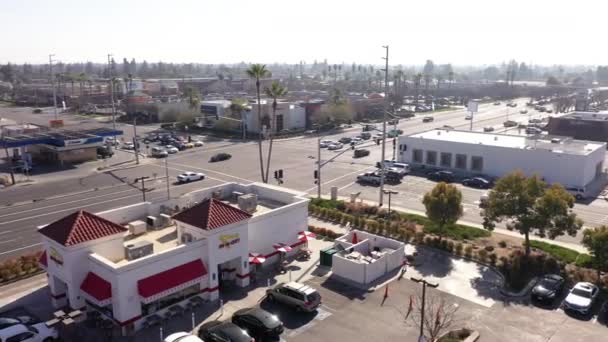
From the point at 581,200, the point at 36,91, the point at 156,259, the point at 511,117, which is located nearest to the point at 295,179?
the point at 581,200

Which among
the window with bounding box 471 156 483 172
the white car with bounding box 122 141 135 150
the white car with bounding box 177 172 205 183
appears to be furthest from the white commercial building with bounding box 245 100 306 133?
the window with bounding box 471 156 483 172

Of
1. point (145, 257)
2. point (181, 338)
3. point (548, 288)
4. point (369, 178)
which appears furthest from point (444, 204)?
point (181, 338)

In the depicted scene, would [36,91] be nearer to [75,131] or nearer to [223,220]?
[75,131]

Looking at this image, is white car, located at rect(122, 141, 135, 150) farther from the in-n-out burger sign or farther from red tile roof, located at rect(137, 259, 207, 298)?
red tile roof, located at rect(137, 259, 207, 298)

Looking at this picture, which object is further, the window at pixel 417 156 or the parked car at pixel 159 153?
the parked car at pixel 159 153

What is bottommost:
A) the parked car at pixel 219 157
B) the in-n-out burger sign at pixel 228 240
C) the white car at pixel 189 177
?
the white car at pixel 189 177

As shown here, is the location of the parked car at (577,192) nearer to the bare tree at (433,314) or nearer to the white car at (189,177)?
the bare tree at (433,314)

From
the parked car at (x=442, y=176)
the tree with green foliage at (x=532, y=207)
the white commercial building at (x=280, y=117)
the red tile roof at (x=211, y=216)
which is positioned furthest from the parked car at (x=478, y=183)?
the white commercial building at (x=280, y=117)
